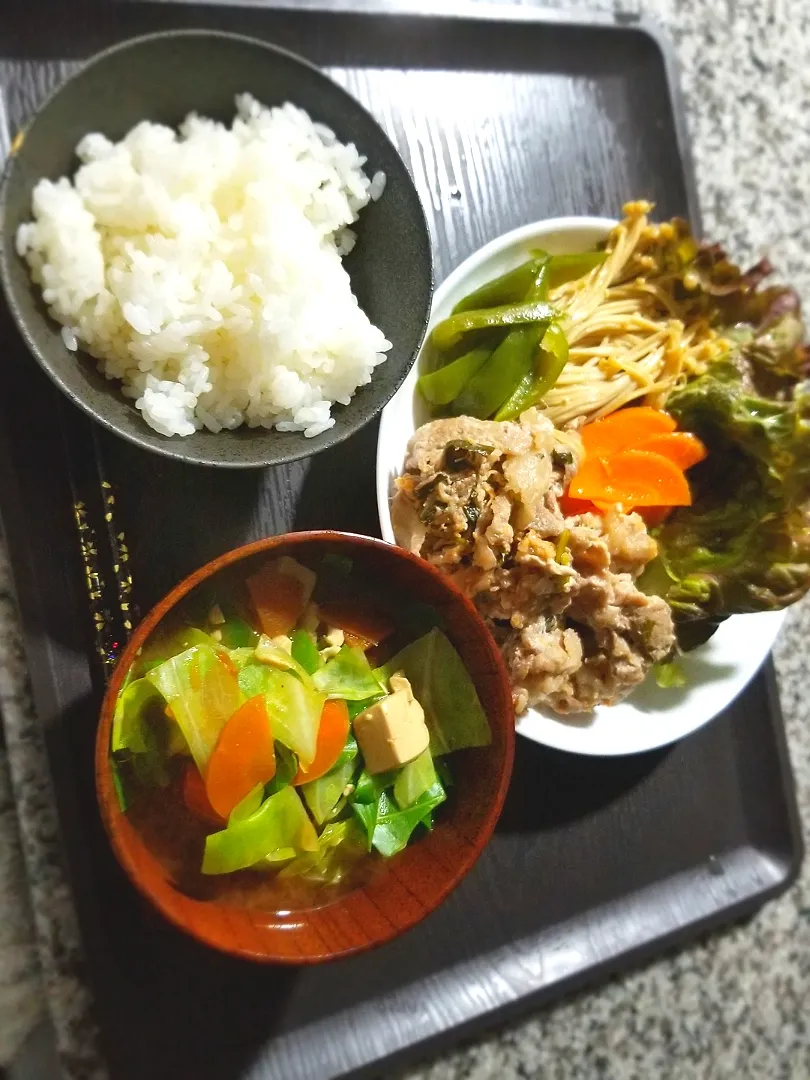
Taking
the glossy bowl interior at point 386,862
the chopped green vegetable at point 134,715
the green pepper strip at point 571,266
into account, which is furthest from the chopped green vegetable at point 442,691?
the green pepper strip at point 571,266

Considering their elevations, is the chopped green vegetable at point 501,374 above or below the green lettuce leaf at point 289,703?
above

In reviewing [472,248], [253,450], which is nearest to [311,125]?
[472,248]

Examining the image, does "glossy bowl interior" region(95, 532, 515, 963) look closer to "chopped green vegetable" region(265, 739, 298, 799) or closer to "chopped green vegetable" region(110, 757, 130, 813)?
"chopped green vegetable" region(110, 757, 130, 813)

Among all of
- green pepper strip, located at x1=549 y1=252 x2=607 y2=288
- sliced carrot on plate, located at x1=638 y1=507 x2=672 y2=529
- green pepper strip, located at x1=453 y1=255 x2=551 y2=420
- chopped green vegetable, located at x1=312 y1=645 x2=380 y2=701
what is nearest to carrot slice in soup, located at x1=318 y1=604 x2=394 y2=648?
chopped green vegetable, located at x1=312 y1=645 x2=380 y2=701

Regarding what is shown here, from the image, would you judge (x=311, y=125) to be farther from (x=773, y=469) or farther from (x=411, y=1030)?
(x=411, y=1030)

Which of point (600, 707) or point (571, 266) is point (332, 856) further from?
point (571, 266)

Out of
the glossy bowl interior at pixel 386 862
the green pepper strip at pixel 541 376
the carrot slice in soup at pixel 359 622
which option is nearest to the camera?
the glossy bowl interior at pixel 386 862

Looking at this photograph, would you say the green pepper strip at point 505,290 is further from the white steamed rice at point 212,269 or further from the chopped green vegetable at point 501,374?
the white steamed rice at point 212,269
